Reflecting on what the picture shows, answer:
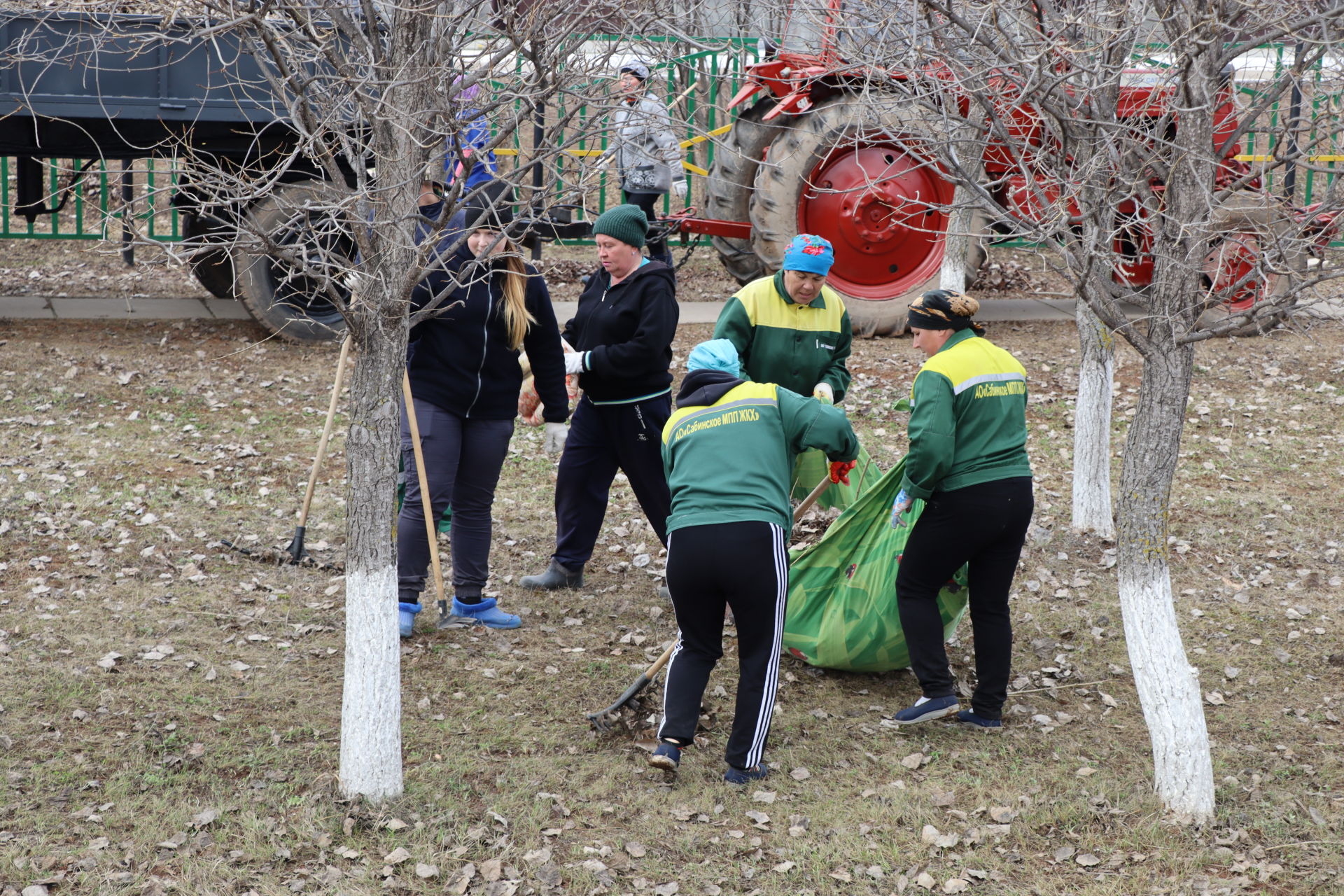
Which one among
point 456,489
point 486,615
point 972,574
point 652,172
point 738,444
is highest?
point 652,172

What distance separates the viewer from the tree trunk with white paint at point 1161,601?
3.91 metres

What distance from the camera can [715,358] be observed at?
4.27 metres

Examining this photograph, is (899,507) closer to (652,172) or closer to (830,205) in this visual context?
(652,172)

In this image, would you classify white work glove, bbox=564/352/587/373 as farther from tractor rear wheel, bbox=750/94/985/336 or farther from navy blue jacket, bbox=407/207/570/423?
tractor rear wheel, bbox=750/94/985/336

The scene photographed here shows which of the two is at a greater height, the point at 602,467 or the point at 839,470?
the point at 839,470

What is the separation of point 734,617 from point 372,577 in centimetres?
126

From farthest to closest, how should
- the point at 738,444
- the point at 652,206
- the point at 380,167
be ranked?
the point at 652,206, the point at 738,444, the point at 380,167

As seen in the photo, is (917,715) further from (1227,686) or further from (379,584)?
(379,584)

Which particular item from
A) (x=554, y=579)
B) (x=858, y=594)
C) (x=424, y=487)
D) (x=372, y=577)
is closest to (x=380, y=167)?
(x=372, y=577)

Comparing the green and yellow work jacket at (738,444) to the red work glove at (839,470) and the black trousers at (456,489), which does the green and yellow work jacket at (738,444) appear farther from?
the black trousers at (456,489)

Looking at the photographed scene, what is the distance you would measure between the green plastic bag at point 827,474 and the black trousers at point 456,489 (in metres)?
1.43

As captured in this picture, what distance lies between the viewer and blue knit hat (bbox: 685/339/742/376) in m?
4.27

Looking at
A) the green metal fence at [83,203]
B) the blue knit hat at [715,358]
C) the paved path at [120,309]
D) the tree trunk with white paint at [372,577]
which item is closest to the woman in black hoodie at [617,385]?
the blue knit hat at [715,358]

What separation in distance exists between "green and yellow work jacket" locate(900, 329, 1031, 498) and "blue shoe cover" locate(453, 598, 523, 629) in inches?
80.6
